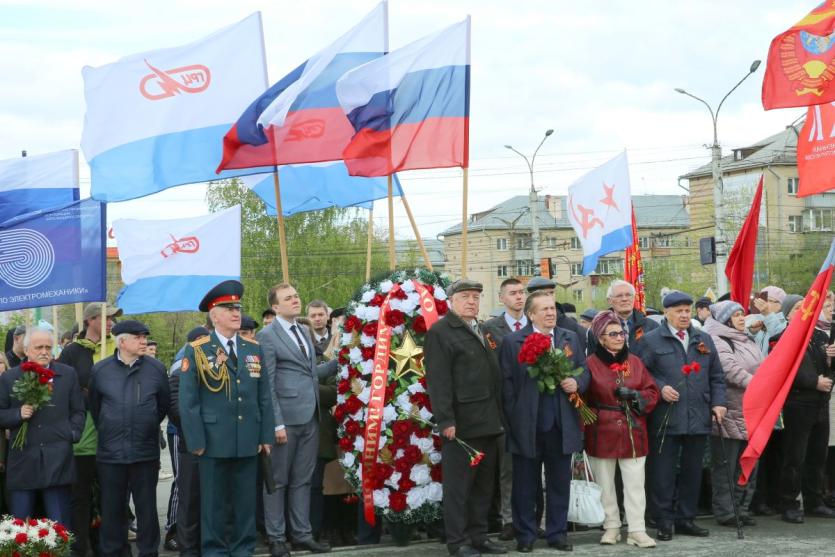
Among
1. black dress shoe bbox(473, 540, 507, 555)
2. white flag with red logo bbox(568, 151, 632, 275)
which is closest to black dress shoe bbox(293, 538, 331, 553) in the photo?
black dress shoe bbox(473, 540, 507, 555)

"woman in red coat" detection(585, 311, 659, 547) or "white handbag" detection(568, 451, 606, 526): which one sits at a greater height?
"woman in red coat" detection(585, 311, 659, 547)

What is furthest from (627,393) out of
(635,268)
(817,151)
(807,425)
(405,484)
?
(635,268)

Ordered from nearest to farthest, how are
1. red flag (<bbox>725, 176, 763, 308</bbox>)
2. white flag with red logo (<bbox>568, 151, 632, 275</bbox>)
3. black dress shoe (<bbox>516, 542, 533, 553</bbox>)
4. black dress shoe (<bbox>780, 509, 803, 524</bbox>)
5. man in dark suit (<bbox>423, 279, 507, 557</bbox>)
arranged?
man in dark suit (<bbox>423, 279, 507, 557</bbox>)
black dress shoe (<bbox>516, 542, 533, 553</bbox>)
black dress shoe (<bbox>780, 509, 803, 524</bbox>)
red flag (<bbox>725, 176, 763, 308</bbox>)
white flag with red logo (<bbox>568, 151, 632, 275</bbox>)

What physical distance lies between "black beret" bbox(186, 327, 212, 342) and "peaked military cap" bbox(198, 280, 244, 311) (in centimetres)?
45

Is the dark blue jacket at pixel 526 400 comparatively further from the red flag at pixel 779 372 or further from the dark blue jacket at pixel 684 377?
the red flag at pixel 779 372

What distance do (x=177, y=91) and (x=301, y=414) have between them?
393 cm

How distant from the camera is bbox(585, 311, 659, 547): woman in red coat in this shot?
921cm

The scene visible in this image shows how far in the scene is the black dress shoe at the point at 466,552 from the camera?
28.5 feet

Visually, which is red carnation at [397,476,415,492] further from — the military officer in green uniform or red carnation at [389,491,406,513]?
the military officer in green uniform

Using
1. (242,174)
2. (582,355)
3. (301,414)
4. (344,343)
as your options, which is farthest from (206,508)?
(242,174)

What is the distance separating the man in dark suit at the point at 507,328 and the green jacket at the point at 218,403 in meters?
2.15

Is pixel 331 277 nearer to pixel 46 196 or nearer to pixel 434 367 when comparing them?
pixel 46 196

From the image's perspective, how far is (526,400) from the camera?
9148mm

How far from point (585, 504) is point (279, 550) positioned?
→ 2.51m
